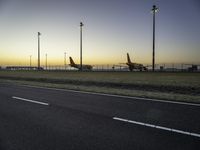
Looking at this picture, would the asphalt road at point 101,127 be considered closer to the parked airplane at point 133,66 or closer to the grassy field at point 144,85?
the grassy field at point 144,85

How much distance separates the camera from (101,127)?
675cm

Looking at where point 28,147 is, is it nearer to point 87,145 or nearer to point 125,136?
point 87,145

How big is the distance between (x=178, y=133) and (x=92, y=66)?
7699cm

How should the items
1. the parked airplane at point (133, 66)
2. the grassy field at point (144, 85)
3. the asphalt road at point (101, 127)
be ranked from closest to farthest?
the asphalt road at point (101, 127) < the grassy field at point (144, 85) < the parked airplane at point (133, 66)

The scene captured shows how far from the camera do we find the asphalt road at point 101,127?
5.32m

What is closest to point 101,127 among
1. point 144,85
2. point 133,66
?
point 144,85

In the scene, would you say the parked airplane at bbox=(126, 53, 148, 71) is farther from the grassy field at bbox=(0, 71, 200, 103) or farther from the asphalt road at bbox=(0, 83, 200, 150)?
the asphalt road at bbox=(0, 83, 200, 150)

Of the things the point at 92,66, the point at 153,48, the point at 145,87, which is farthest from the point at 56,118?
the point at 92,66

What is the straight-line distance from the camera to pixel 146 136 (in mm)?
5871

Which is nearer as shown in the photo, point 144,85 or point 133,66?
point 144,85

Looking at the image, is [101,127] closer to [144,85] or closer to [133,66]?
[144,85]

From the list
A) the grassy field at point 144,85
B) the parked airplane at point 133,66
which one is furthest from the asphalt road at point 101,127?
the parked airplane at point 133,66

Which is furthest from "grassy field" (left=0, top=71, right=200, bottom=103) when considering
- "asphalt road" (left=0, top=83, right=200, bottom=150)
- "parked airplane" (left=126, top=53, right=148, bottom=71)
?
"parked airplane" (left=126, top=53, right=148, bottom=71)

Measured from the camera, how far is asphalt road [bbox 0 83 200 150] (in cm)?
532
